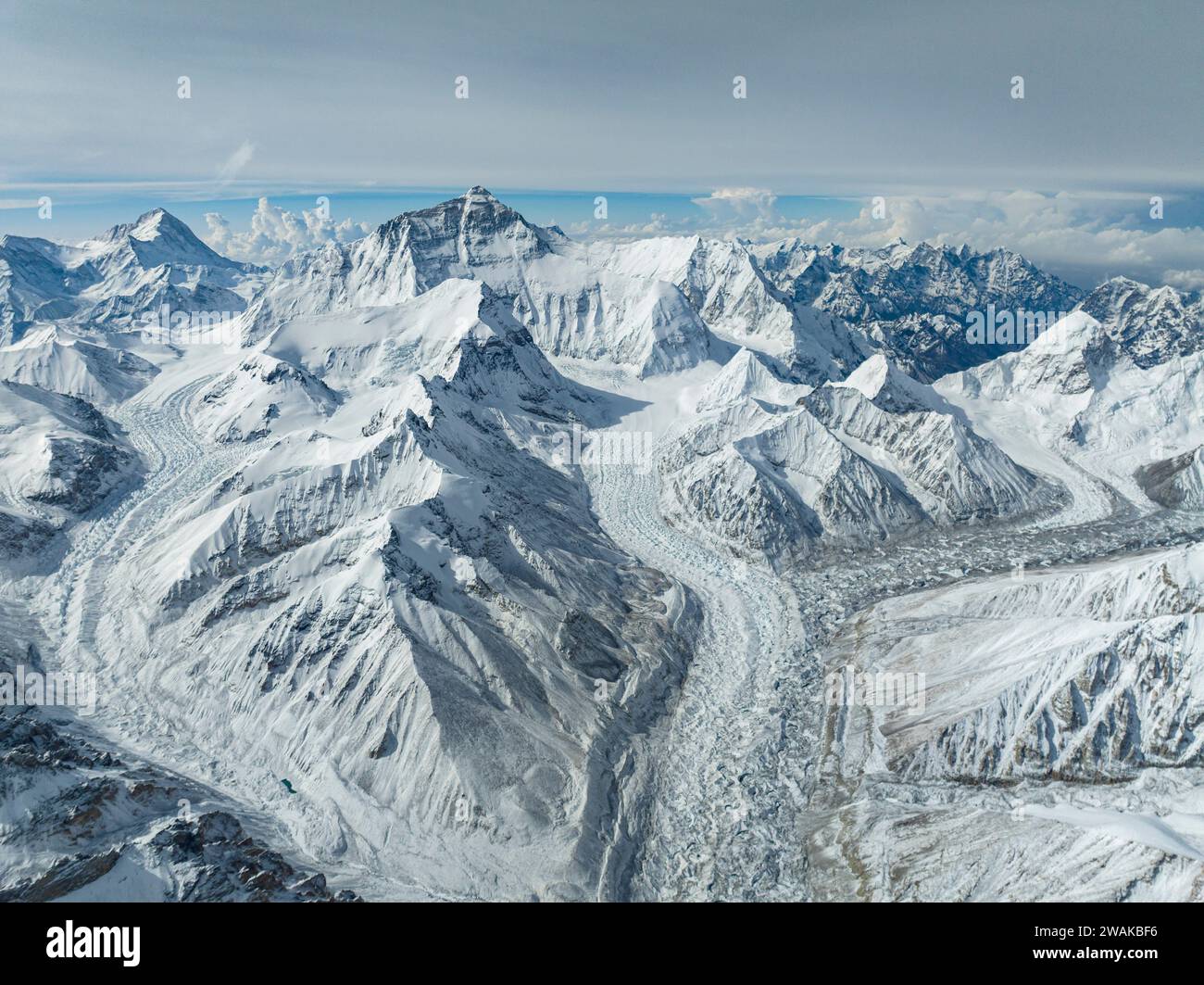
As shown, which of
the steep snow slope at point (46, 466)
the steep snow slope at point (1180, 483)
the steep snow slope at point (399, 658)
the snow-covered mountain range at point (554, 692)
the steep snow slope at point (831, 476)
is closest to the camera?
the snow-covered mountain range at point (554, 692)

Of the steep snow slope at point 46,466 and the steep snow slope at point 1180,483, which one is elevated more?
the steep snow slope at point 46,466

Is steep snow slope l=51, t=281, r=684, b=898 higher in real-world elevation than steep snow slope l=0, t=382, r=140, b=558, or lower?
lower

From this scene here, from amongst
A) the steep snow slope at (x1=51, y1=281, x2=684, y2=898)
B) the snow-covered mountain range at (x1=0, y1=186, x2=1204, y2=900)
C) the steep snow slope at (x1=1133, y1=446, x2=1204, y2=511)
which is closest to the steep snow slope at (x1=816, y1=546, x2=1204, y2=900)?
the snow-covered mountain range at (x1=0, y1=186, x2=1204, y2=900)

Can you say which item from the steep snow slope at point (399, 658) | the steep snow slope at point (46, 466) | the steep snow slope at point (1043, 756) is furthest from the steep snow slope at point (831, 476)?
the steep snow slope at point (46, 466)

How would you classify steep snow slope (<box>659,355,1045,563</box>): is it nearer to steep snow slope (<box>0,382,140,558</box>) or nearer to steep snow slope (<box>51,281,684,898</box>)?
steep snow slope (<box>51,281,684,898</box>)

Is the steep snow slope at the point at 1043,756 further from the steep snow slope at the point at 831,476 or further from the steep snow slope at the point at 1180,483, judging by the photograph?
the steep snow slope at the point at 1180,483

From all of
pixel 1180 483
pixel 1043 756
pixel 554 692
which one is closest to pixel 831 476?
pixel 1043 756

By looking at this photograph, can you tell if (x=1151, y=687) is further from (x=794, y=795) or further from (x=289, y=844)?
(x=289, y=844)

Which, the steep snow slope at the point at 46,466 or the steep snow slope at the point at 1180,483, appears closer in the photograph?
the steep snow slope at the point at 46,466

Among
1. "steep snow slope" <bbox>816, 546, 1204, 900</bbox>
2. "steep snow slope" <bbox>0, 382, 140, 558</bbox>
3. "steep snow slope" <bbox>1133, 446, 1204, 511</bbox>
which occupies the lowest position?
"steep snow slope" <bbox>816, 546, 1204, 900</bbox>

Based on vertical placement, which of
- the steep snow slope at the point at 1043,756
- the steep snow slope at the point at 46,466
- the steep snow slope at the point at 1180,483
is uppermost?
the steep snow slope at the point at 46,466

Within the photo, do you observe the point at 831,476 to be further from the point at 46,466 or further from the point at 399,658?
the point at 46,466

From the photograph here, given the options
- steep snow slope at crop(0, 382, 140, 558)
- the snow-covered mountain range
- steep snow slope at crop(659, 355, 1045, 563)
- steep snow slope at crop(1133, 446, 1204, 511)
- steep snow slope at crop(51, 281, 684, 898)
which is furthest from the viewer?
steep snow slope at crop(1133, 446, 1204, 511)
